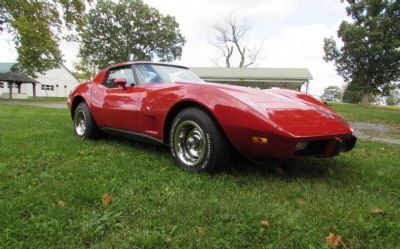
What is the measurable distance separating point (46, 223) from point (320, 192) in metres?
2.15

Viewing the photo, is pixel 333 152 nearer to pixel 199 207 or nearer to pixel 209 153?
pixel 209 153

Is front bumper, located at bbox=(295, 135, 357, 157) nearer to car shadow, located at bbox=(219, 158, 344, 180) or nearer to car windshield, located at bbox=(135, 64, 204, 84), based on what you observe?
car shadow, located at bbox=(219, 158, 344, 180)

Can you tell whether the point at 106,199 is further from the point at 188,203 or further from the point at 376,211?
the point at 376,211

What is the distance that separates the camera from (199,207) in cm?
263

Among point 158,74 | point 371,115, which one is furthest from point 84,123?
point 371,115

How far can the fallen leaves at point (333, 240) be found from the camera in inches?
82.7

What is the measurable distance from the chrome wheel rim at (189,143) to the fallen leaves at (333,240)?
1534 mm

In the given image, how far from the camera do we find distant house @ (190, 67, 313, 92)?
27141 millimetres

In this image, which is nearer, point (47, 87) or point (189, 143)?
point (189, 143)

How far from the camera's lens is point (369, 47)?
29812 mm

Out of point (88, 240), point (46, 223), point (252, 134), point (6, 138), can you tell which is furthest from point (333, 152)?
point (6, 138)

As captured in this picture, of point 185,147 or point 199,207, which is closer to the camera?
point 199,207

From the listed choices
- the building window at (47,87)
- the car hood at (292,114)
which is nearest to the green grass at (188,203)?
the car hood at (292,114)

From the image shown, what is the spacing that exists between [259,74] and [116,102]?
2465 cm
